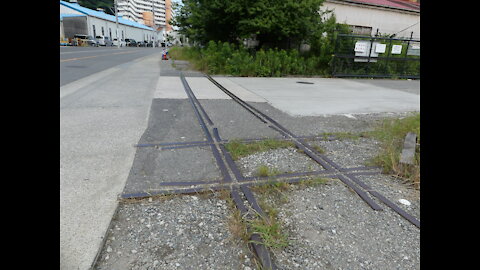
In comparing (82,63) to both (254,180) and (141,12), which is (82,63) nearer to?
(254,180)

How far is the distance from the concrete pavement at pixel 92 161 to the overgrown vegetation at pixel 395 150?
325 centimetres

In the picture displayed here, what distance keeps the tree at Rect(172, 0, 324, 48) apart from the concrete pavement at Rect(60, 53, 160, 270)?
7.69 metres

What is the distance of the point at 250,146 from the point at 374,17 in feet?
62.3

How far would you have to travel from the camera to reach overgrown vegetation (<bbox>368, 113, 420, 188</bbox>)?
339cm

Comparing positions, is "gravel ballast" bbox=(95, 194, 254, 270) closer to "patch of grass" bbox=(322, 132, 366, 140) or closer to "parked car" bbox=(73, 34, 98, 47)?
"patch of grass" bbox=(322, 132, 366, 140)

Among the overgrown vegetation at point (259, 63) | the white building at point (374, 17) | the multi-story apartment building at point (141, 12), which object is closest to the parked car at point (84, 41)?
the overgrown vegetation at point (259, 63)

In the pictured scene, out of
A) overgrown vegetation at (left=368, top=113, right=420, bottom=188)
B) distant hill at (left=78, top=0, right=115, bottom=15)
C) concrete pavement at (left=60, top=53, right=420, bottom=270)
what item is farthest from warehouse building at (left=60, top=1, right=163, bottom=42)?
overgrown vegetation at (left=368, top=113, right=420, bottom=188)

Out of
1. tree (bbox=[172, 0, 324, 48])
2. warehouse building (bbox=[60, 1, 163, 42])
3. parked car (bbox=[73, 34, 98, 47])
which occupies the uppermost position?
warehouse building (bbox=[60, 1, 163, 42])

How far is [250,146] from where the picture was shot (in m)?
4.17

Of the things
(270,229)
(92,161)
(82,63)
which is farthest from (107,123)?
(82,63)
